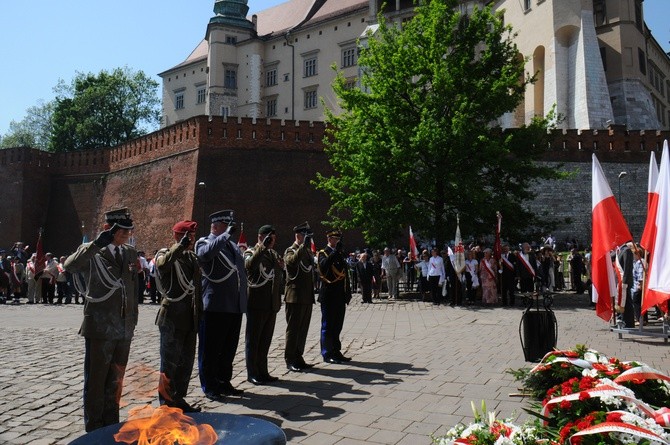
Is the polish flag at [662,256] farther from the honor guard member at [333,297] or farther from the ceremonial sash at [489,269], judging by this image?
the ceremonial sash at [489,269]

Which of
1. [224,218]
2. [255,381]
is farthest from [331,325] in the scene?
[224,218]

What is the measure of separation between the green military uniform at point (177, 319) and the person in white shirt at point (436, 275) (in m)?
13.1

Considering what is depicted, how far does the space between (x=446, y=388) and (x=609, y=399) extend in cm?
285

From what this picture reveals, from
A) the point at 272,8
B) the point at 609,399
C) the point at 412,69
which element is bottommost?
the point at 609,399

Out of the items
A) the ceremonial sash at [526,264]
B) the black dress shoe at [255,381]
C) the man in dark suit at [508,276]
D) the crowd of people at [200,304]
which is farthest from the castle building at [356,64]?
the black dress shoe at [255,381]

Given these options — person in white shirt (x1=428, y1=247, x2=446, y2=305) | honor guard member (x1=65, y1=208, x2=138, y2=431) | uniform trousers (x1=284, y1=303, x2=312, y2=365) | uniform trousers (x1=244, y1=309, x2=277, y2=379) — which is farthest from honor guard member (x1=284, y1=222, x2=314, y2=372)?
person in white shirt (x1=428, y1=247, x2=446, y2=305)

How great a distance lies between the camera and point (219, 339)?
21.8 ft

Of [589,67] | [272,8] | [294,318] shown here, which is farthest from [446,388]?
[272,8]

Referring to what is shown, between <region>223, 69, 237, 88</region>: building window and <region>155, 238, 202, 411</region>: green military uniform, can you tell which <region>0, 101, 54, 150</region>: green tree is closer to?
<region>223, 69, 237, 88</region>: building window

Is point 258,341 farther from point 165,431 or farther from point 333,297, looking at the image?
point 165,431

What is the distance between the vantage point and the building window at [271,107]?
5938cm

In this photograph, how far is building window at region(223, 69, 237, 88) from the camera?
196ft

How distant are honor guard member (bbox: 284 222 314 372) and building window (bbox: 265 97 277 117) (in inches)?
2058

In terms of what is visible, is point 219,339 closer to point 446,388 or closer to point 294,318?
point 294,318
